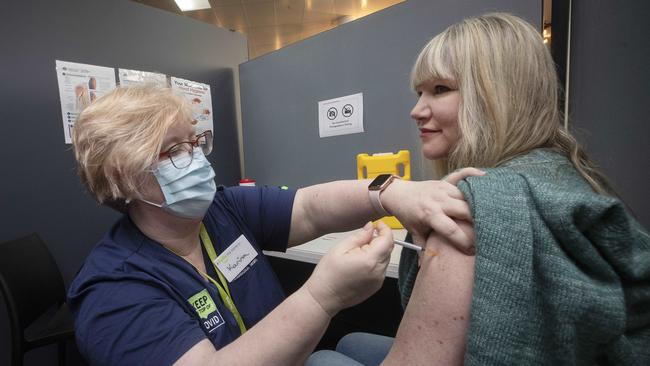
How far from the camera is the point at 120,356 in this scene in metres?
0.61

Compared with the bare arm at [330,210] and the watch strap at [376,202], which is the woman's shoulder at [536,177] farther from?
the bare arm at [330,210]

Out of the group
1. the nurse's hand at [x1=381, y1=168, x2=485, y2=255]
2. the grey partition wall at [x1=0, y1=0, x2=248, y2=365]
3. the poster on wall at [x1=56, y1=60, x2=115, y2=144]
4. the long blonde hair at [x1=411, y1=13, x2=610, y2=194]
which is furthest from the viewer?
the poster on wall at [x1=56, y1=60, x2=115, y2=144]

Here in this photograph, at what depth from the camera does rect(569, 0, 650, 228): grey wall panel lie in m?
0.99

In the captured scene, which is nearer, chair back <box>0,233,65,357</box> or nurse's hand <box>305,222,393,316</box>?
nurse's hand <box>305,222,393,316</box>

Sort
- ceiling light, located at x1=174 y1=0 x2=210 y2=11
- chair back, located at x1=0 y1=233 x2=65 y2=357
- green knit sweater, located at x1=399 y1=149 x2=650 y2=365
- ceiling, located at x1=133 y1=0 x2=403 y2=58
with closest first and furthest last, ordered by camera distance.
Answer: green knit sweater, located at x1=399 y1=149 x2=650 y2=365
chair back, located at x1=0 y1=233 x2=65 y2=357
ceiling light, located at x1=174 y1=0 x2=210 y2=11
ceiling, located at x1=133 y1=0 x2=403 y2=58

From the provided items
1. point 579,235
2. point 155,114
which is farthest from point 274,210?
point 579,235

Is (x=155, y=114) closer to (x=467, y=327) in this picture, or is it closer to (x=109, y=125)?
(x=109, y=125)

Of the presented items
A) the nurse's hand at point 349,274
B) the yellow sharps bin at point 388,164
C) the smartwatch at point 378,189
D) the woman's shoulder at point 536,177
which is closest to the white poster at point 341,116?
the yellow sharps bin at point 388,164

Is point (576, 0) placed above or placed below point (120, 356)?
above

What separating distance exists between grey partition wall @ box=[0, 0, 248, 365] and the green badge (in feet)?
3.43

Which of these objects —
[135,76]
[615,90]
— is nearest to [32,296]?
[135,76]

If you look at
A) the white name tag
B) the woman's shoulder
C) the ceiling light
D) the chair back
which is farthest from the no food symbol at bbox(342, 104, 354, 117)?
the ceiling light

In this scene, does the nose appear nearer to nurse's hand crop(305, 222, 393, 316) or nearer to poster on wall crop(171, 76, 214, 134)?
nurse's hand crop(305, 222, 393, 316)

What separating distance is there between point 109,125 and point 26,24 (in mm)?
976
